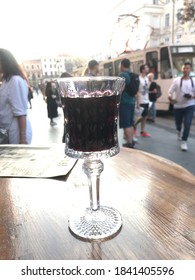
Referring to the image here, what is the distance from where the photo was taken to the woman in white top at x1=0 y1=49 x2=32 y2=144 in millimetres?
1831

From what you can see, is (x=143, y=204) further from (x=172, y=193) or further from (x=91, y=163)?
(x=91, y=163)

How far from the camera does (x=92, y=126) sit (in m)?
0.68

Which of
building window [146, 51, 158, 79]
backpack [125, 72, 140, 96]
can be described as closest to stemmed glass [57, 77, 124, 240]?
backpack [125, 72, 140, 96]

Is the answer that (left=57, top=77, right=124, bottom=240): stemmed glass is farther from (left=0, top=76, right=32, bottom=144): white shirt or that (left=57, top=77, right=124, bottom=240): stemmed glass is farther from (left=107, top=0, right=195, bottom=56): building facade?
(left=107, top=0, right=195, bottom=56): building facade

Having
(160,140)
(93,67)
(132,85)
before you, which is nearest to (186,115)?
(160,140)

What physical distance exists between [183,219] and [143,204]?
13cm

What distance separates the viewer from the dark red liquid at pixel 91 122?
0.67 metres

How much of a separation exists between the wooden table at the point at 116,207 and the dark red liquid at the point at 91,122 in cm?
23

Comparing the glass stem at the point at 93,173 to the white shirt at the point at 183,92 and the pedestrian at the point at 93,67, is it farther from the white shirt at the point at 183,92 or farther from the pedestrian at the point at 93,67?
the white shirt at the point at 183,92

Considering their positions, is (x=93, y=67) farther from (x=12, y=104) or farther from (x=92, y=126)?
(x=92, y=126)

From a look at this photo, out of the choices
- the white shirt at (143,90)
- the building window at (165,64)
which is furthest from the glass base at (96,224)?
the building window at (165,64)

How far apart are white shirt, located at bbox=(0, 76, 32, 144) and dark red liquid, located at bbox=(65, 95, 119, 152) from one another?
4.03 ft
